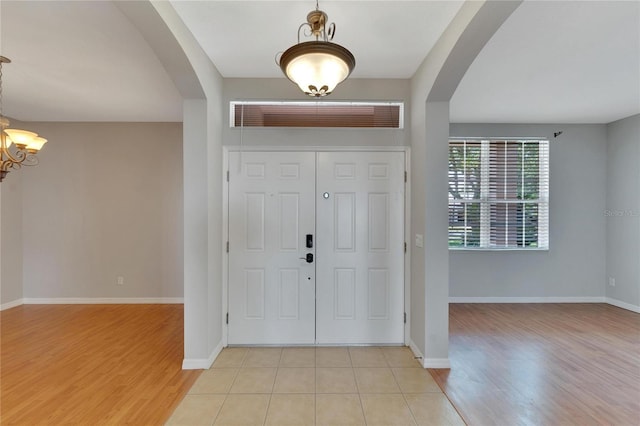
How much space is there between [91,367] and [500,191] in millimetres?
5640

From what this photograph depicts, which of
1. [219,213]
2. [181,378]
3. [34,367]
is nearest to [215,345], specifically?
[181,378]

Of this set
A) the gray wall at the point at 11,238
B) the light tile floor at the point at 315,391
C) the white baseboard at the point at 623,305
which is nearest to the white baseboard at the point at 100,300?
the gray wall at the point at 11,238

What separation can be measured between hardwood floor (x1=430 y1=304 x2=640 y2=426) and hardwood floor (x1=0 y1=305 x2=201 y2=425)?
242cm

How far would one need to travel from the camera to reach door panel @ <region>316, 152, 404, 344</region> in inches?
125

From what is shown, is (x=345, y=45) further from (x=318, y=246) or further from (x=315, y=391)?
(x=315, y=391)

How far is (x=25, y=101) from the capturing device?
3.74 m

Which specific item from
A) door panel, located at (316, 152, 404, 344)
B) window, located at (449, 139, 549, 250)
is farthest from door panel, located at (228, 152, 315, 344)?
window, located at (449, 139, 549, 250)

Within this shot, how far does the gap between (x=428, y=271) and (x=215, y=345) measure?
222 centimetres

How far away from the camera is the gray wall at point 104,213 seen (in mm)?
4531

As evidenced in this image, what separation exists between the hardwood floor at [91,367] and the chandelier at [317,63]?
2483 mm

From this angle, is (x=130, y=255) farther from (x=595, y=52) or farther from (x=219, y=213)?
(x=595, y=52)

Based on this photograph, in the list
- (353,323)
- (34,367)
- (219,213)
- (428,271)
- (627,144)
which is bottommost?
(34,367)

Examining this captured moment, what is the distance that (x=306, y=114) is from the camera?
10.5 ft

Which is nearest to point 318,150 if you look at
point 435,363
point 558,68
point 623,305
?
point 435,363
